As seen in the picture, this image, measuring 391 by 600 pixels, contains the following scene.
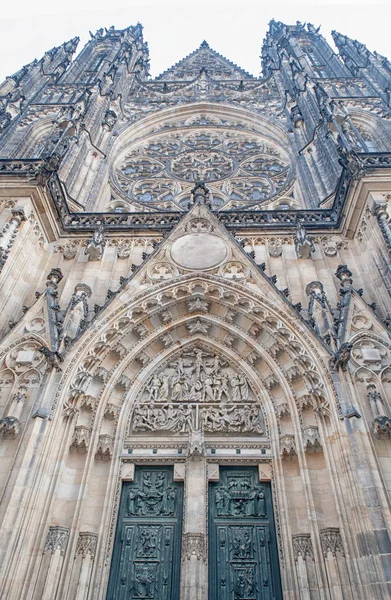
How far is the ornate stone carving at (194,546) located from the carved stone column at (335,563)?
1.68m

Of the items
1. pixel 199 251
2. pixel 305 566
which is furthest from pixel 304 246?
pixel 305 566

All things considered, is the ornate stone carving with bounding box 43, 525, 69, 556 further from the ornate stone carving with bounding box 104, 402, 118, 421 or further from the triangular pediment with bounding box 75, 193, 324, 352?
the triangular pediment with bounding box 75, 193, 324, 352

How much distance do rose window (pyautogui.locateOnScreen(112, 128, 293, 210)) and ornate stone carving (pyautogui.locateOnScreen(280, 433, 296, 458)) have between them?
7.59 metres

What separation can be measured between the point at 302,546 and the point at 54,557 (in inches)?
134

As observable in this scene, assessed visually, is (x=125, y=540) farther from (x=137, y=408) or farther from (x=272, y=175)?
(x=272, y=175)

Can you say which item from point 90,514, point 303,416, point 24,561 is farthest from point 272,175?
point 24,561

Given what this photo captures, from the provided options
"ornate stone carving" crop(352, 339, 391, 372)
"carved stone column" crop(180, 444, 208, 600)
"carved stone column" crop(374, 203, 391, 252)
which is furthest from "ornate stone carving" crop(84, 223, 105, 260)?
"carved stone column" crop(374, 203, 391, 252)

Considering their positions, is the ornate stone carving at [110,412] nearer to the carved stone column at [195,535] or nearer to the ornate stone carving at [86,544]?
the carved stone column at [195,535]

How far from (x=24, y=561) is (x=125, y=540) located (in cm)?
156

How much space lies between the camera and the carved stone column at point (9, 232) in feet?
28.9

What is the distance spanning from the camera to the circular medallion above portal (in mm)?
9742

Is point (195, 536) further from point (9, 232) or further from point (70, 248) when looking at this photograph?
point (70, 248)

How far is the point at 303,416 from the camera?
25.0 feet

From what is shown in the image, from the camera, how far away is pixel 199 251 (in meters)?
10.1
